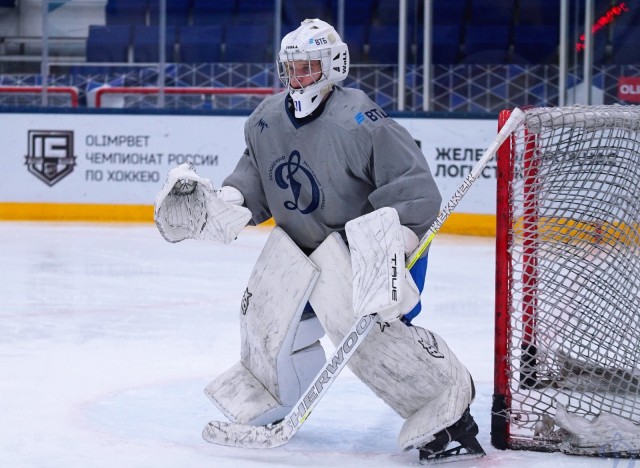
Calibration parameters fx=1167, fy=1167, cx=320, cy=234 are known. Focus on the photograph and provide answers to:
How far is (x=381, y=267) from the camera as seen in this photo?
2.22m

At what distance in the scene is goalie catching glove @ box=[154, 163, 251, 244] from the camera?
8.14 ft

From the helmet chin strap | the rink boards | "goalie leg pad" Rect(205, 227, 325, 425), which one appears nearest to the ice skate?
"goalie leg pad" Rect(205, 227, 325, 425)

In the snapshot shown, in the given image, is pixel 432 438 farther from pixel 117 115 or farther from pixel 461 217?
pixel 117 115

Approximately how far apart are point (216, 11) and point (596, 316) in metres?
6.38

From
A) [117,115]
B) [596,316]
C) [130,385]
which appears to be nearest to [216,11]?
[117,115]

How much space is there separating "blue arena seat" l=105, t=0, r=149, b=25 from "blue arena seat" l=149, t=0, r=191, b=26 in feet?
0.22

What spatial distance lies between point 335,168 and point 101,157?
19.1 feet

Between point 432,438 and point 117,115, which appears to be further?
point 117,115

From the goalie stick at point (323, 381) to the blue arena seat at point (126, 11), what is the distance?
240 inches

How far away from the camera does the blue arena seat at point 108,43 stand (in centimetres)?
821

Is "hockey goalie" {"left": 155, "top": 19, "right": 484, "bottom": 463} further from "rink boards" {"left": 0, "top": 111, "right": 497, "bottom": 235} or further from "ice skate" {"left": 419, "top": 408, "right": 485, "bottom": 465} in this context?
"rink boards" {"left": 0, "top": 111, "right": 497, "bottom": 235}

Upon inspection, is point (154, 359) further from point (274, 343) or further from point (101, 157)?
point (101, 157)

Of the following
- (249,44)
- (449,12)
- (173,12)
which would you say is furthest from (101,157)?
(449,12)

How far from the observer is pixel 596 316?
2645 millimetres
